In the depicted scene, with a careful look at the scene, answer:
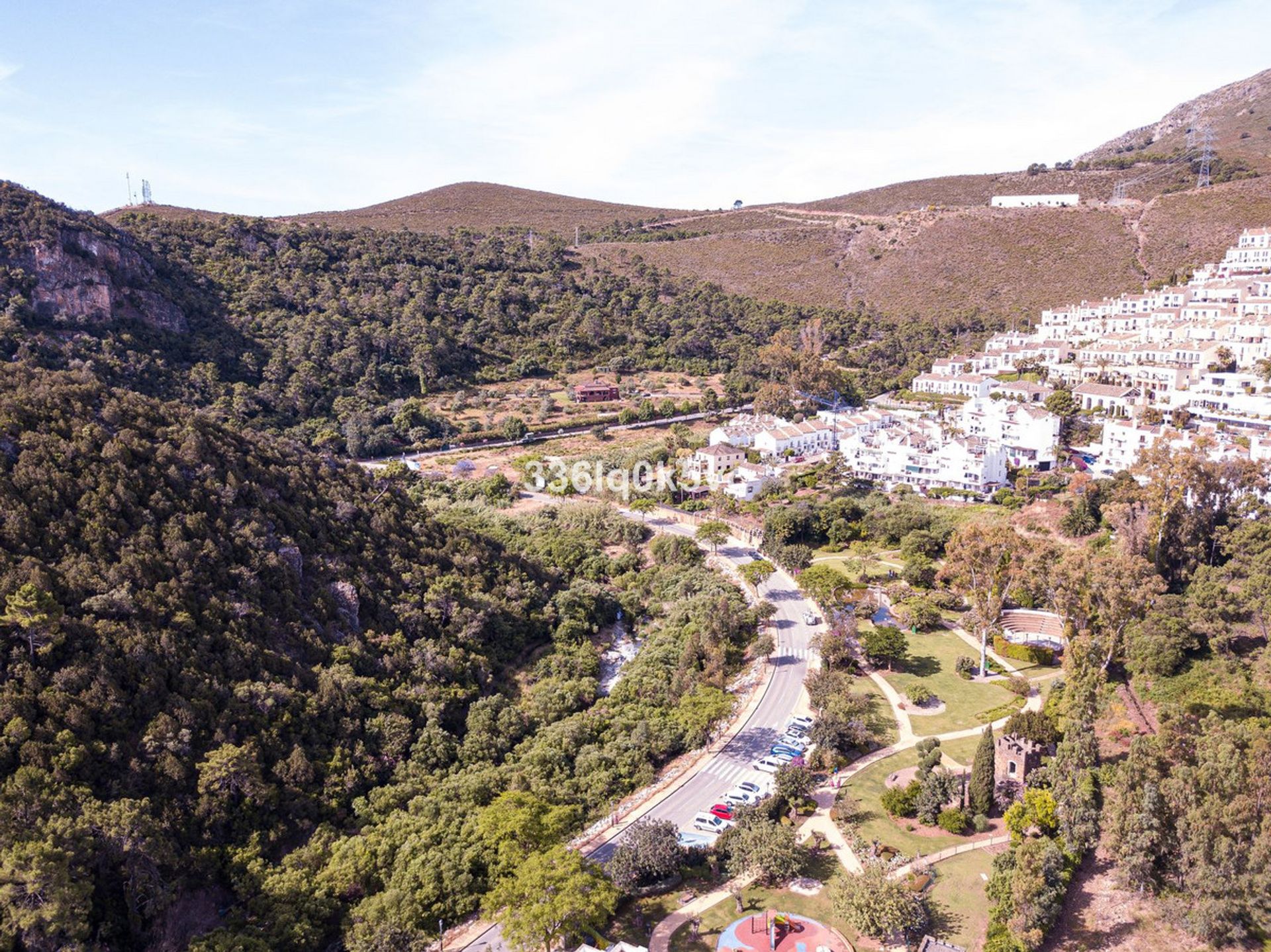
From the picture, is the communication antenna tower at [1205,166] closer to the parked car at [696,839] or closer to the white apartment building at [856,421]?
the white apartment building at [856,421]

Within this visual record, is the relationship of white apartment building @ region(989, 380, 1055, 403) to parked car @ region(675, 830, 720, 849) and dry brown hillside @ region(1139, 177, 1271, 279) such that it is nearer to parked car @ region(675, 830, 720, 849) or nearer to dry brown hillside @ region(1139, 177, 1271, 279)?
dry brown hillside @ region(1139, 177, 1271, 279)

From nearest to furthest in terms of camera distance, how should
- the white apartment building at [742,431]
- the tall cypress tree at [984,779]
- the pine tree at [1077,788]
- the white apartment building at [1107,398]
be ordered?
the pine tree at [1077,788], the tall cypress tree at [984,779], the white apartment building at [1107,398], the white apartment building at [742,431]

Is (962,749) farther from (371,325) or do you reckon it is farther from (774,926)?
(371,325)

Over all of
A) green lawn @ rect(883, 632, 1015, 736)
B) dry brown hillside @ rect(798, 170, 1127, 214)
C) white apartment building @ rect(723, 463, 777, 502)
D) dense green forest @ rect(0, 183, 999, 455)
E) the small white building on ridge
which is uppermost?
dry brown hillside @ rect(798, 170, 1127, 214)

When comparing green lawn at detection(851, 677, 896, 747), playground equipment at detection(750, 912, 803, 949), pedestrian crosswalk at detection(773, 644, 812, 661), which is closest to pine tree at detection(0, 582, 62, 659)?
playground equipment at detection(750, 912, 803, 949)

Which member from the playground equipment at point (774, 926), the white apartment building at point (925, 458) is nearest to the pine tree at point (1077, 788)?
the playground equipment at point (774, 926)

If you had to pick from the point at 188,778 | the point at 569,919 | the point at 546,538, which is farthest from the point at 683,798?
the point at 546,538

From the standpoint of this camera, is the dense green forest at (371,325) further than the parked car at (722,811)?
Yes
